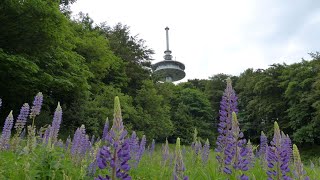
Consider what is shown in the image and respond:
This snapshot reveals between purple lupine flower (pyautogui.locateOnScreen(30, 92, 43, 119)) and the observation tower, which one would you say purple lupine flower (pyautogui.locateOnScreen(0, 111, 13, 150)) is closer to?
purple lupine flower (pyautogui.locateOnScreen(30, 92, 43, 119))

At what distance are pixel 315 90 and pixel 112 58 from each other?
1852 centimetres

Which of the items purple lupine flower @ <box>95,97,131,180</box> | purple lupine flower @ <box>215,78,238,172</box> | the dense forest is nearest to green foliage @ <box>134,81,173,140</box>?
the dense forest

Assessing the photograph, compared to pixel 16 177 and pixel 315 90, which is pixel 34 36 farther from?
pixel 315 90

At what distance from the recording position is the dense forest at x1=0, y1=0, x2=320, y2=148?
17.1 metres

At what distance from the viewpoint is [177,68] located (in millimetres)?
73625

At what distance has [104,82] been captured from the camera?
2709 cm

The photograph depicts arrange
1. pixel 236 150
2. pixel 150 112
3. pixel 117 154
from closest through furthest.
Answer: pixel 117 154, pixel 236 150, pixel 150 112

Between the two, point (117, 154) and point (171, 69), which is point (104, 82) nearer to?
point (117, 154)

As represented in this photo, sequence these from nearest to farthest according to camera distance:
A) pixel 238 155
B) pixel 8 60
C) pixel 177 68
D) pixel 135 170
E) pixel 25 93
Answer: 1. pixel 238 155
2. pixel 135 170
3. pixel 8 60
4. pixel 25 93
5. pixel 177 68

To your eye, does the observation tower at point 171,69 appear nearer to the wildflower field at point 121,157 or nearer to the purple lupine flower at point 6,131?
the wildflower field at point 121,157

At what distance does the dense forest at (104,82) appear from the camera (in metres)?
17.1

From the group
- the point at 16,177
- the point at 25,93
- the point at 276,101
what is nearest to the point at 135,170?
the point at 16,177

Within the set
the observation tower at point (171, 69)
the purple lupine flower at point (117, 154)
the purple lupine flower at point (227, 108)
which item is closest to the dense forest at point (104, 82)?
the purple lupine flower at point (227, 108)

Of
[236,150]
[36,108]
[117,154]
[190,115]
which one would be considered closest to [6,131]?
[36,108]
